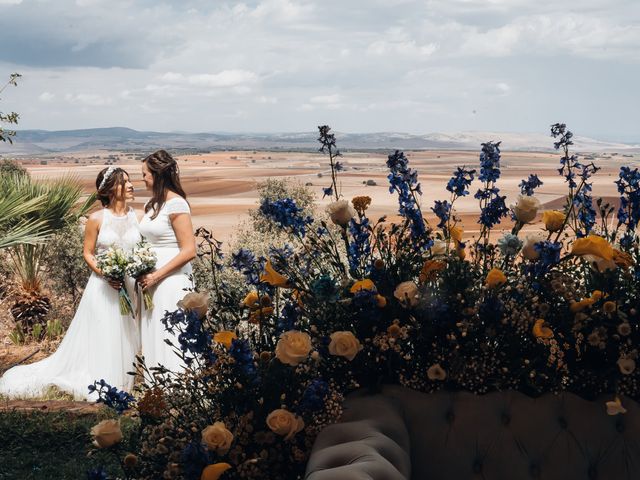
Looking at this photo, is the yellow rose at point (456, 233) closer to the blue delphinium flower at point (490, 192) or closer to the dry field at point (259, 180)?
the blue delphinium flower at point (490, 192)

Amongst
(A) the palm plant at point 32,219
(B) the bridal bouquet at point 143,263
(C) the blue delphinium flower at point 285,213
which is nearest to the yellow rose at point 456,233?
(C) the blue delphinium flower at point 285,213

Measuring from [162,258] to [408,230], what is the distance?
13.6ft

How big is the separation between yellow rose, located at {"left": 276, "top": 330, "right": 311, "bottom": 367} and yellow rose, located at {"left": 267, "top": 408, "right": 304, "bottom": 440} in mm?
157

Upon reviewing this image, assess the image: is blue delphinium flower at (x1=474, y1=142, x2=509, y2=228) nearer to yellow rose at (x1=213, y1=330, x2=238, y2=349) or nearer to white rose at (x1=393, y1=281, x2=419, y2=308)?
white rose at (x1=393, y1=281, x2=419, y2=308)

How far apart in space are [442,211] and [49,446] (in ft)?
12.6

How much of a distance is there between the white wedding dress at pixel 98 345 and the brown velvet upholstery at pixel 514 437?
4679 mm

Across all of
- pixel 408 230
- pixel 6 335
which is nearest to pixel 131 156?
pixel 6 335

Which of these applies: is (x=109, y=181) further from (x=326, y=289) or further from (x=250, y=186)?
(x=250, y=186)

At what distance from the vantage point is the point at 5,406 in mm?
6496

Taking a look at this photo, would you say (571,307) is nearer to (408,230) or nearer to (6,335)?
(408,230)

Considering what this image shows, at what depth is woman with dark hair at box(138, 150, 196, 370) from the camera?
660 centimetres

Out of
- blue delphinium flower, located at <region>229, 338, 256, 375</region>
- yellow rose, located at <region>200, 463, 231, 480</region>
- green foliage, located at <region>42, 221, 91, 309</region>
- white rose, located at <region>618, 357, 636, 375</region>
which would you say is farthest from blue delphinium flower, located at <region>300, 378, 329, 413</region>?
green foliage, located at <region>42, 221, 91, 309</region>

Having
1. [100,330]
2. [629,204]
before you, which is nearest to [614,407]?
[629,204]

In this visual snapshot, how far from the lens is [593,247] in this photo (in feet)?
8.57
